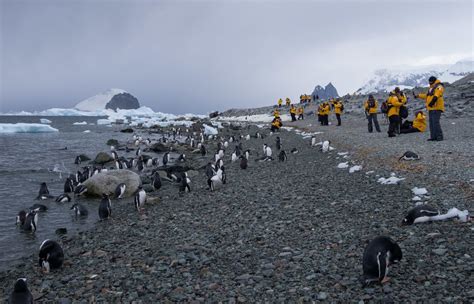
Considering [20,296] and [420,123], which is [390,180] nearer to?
[20,296]

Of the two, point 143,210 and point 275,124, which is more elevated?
point 275,124

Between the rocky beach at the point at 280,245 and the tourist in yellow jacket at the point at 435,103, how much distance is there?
8.35ft

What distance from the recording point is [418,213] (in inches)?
225

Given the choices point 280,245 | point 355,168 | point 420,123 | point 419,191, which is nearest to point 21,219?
point 280,245

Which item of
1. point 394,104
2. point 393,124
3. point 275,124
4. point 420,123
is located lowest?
point 420,123

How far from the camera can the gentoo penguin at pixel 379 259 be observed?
4.29 m

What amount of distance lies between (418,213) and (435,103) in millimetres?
9075

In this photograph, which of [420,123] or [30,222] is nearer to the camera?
[30,222]

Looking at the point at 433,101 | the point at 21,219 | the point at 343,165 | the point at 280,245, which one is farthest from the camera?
the point at 433,101

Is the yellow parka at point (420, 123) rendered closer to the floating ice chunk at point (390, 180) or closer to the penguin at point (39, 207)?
the floating ice chunk at point (390, 180)

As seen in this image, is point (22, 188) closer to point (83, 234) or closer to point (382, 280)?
point (83, 234)

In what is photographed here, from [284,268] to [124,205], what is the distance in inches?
293

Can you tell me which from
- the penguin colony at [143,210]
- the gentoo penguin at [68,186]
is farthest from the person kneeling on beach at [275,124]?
the gentoo penguin at [68,186]

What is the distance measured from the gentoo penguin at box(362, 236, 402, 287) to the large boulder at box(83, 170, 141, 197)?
9.88 meters
